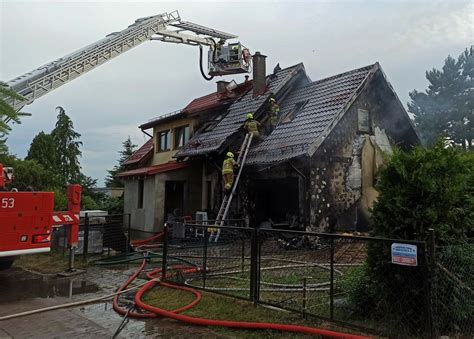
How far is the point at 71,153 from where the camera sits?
40875 mm

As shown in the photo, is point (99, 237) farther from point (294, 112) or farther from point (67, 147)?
point (67, 147)

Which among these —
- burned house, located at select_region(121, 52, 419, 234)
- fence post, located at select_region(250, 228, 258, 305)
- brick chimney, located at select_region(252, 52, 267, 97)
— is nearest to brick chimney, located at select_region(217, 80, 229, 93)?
burned house, located at select_region(121, 52, 419, 234)

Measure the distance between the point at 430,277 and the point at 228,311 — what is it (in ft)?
8.65

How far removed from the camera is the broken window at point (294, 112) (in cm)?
1540

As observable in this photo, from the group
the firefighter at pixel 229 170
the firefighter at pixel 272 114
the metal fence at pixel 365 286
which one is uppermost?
the firefighter at pixel 272 114

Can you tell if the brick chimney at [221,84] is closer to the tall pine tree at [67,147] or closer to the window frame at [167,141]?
the window frame at [167,141]

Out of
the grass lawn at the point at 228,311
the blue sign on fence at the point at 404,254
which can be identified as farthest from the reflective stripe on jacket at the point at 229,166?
the blue sign on fence at the point at 404,254

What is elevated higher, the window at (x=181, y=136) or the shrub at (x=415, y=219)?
the window at (x=181, y=136)

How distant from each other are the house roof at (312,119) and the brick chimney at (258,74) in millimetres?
1916

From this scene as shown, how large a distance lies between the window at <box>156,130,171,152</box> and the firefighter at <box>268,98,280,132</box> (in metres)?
6.29

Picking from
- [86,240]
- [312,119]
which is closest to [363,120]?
[312,119]

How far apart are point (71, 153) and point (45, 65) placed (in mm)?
28332

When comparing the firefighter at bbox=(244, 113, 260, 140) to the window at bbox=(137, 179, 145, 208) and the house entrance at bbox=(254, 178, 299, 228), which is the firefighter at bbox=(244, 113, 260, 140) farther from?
the window at bbox=(137, 179, 145, 208)

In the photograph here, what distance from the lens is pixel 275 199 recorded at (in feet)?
52.8
